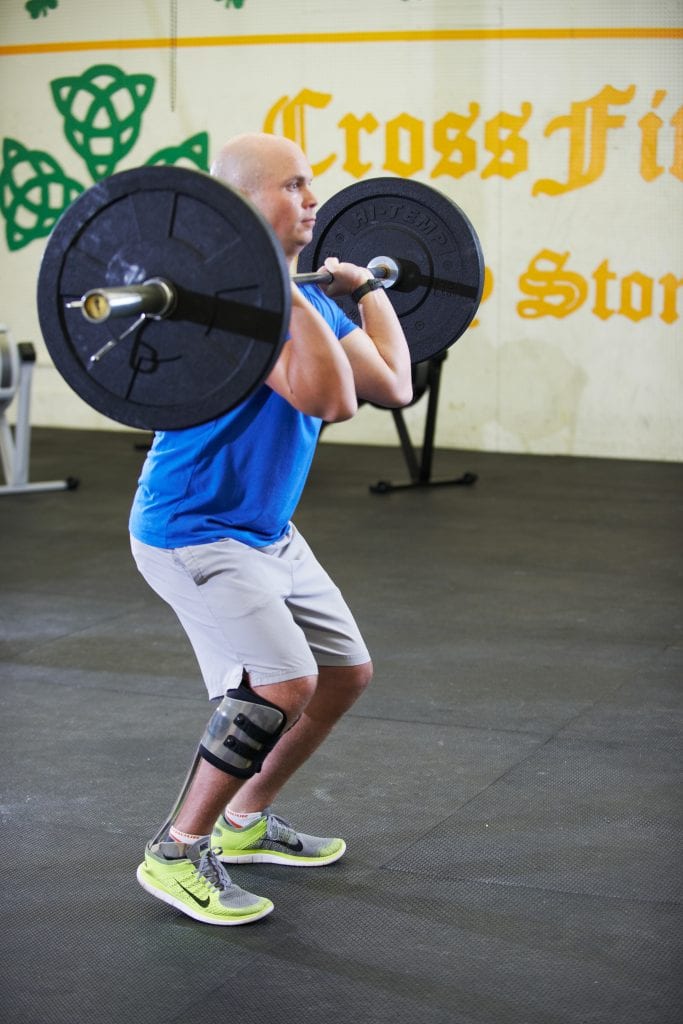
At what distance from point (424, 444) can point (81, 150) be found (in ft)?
10.6

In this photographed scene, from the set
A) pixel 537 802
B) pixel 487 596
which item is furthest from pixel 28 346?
pixel 537 802

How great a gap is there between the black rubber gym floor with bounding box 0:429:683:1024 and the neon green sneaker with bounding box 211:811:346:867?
0.08 ft

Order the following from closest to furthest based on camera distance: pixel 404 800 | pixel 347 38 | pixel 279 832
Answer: pixel 279 832 → pixel 404 800 → pixel 347 38

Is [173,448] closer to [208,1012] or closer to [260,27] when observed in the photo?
[208,1012]

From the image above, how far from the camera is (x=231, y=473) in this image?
7.14 ft

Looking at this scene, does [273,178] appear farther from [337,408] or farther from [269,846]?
[269,846]

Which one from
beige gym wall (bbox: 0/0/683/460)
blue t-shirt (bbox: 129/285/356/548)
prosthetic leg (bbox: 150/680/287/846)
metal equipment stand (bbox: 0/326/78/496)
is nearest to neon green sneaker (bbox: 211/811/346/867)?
prosthetic leg (bbox: 150/680/287/846)

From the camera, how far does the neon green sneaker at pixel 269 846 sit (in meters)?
2.50

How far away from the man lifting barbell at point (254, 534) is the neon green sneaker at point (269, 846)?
186 mm

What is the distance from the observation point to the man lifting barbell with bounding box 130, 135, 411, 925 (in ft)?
6.92

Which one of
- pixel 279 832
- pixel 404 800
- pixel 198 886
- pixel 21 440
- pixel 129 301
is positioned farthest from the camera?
pixel 21 440

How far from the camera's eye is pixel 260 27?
7812mm

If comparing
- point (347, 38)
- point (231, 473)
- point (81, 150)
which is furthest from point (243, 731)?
point (81, 150)

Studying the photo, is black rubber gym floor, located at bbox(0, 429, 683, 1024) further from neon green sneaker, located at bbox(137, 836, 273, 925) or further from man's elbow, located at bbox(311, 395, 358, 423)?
man's elbow, located at bbox(311, 395, 358, 423)
